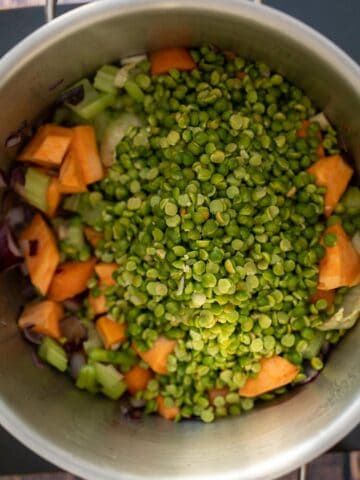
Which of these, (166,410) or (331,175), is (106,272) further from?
(331,175)

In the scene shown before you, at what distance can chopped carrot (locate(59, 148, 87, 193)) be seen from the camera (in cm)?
167

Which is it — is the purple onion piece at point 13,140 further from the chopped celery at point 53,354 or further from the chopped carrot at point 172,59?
the chopped celery at point 53,354

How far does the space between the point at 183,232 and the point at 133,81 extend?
0.40 metres

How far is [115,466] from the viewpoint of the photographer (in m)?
1.55

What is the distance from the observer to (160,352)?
65.9 inches

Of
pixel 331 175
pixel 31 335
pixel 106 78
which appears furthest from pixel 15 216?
pixel 331 175

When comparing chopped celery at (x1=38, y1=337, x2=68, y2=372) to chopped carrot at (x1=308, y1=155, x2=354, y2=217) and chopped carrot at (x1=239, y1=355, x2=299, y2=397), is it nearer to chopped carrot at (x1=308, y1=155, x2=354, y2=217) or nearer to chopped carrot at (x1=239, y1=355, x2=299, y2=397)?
chopped carrot at (x1=239, y1=355, x2=299, y2=397)

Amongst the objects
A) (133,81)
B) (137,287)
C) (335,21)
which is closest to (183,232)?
(137,287)

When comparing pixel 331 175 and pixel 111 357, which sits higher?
pixel 331 175

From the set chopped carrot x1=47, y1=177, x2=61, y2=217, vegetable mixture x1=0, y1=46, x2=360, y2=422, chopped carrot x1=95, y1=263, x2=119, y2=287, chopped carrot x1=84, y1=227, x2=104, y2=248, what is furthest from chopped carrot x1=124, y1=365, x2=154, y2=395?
A: chopped carrot x1=47, y1=177, x2=61, y2=217

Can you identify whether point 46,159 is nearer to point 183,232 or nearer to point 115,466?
point 183,232

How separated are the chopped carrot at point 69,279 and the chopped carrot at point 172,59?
1.65 ft

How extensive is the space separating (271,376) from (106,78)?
32.0 inches

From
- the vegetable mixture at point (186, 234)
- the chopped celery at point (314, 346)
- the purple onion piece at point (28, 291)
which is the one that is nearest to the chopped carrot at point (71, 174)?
the vegetable mixture at point (186, 234)
